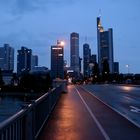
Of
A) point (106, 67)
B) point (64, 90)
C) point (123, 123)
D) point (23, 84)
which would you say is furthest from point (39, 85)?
point (123, 123)

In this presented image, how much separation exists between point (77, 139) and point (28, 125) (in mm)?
2362

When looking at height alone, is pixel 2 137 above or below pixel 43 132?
above

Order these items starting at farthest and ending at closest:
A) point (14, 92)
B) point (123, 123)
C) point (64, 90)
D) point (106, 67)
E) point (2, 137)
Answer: point (106, 67) → point (14, 92) → point (64, 90) → point (123, 123) → point (2, 137)

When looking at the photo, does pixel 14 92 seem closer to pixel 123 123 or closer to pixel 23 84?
pixel 23 84

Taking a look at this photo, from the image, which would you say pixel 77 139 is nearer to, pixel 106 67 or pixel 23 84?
pixel 23 84

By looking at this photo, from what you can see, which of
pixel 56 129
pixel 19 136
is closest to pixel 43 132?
pixel 56 129

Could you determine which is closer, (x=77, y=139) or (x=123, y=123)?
(x=77, y=139)

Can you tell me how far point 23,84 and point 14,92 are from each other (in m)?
9.33

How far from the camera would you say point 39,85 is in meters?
147

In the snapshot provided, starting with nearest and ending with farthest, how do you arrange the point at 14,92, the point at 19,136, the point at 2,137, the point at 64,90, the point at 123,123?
the point at 2,137, the point at 19,136, the point at 123,123, the point at 64,90, the point at 14,92

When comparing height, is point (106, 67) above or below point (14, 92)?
above

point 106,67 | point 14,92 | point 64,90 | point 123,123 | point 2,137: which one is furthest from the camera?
point 106,67

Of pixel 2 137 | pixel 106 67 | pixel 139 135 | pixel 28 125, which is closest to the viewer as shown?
pixel 2 137

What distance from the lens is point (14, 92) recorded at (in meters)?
145
